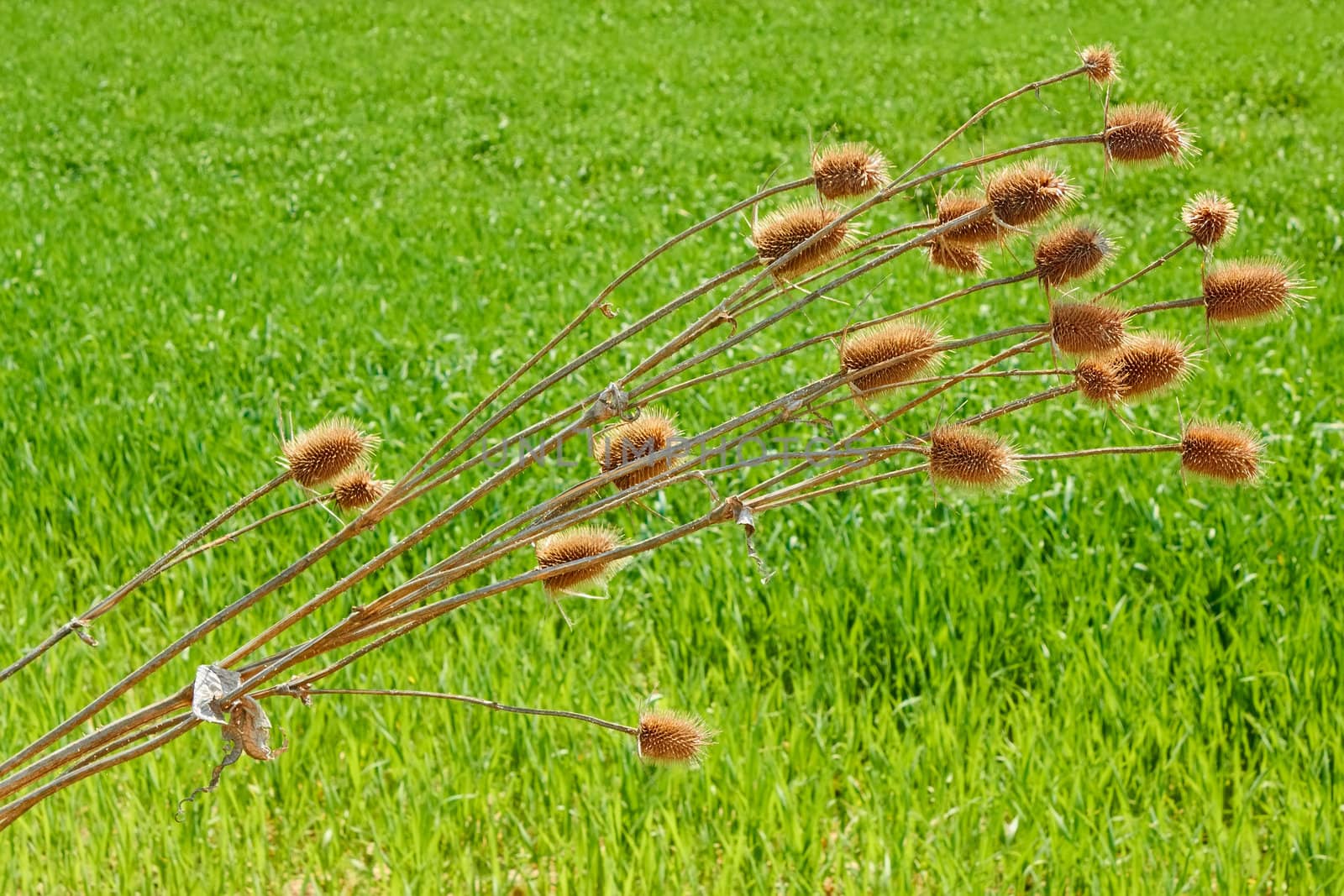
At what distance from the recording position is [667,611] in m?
3.41

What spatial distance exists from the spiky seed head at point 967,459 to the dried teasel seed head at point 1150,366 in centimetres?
12

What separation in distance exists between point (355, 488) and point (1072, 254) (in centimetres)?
63

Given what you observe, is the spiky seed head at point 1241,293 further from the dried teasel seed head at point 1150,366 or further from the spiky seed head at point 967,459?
the spiky seed head at point 967,459

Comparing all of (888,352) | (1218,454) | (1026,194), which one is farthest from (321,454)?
(1218,454)

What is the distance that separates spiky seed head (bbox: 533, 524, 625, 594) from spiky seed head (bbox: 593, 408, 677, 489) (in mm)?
66

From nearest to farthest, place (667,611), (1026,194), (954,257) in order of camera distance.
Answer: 1. (1026,194)
2. (954,257)
3. (667,611)

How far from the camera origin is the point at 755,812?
2.39 meters

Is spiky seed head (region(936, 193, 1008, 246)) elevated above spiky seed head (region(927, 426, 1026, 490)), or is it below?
above

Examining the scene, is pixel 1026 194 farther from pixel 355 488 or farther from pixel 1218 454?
pixel 355 488

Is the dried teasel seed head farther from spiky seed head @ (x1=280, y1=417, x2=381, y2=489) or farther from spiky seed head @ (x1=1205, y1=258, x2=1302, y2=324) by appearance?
spiky seed head @ (x1=280, y1=417, x2=381, y2=489)

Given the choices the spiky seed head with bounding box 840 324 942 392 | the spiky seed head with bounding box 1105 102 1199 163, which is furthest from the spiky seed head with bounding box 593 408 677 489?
the spiky seed head with bounding box 1105 102 1199 163

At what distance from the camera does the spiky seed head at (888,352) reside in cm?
89

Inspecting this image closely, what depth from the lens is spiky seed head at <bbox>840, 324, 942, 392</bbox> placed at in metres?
0.89

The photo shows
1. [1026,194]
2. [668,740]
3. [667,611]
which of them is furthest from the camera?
[667,611]
